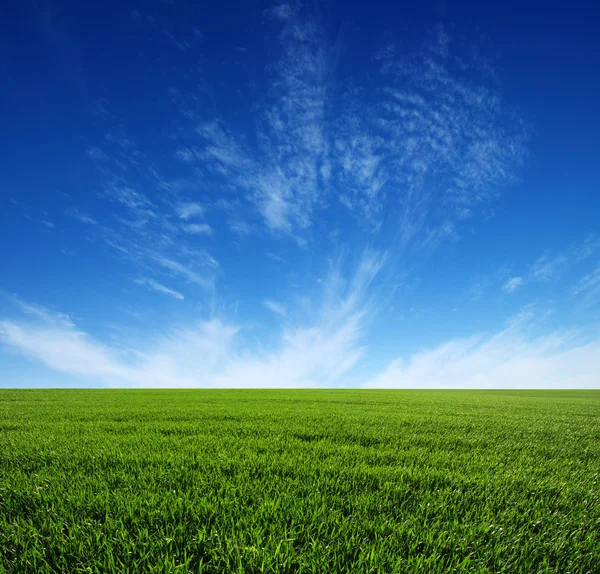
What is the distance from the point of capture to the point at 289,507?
121 inches

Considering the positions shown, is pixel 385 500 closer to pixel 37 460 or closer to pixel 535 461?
pixel 535 461

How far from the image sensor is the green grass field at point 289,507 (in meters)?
2.41

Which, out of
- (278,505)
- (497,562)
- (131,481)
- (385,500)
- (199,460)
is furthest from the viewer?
(199,460)

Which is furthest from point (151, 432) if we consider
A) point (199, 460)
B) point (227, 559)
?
point (227, 559)

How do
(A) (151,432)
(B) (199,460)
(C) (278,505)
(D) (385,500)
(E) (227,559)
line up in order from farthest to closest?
(A) (151,432) → (B) (199,460) → (D) (385,500) → (C) (278,505) → (E) (227,559)

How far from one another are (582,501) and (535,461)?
1.73 meters

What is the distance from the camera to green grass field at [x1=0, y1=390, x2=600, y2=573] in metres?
2.41

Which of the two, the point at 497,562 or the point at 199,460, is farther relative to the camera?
the point at 199,460

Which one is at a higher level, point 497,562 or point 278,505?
point 278,505

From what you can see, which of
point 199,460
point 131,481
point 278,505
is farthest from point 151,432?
point 278,505

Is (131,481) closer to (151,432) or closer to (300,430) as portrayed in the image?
(151,432)

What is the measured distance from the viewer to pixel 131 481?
11.8 feet

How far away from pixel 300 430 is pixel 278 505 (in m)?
3.87

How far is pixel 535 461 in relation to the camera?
5.18 m
